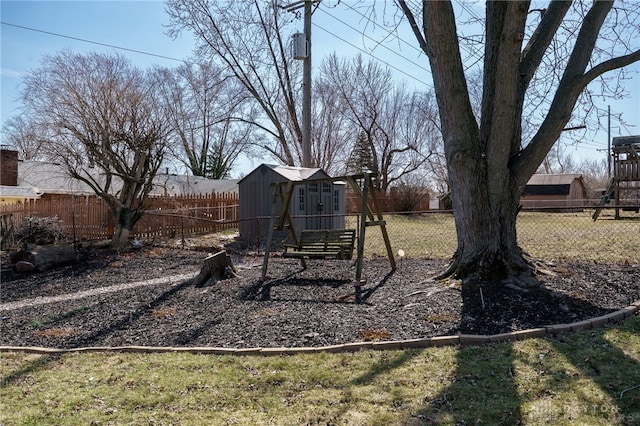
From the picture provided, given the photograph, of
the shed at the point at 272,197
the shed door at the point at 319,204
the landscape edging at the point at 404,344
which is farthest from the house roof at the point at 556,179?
the landscape edging at the point at 404,344

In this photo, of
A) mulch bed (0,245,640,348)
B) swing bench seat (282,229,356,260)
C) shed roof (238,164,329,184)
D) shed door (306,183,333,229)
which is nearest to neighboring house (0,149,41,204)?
shed roof (238,164,329,184)

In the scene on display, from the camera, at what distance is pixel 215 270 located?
7500 mm

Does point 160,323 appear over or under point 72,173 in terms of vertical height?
under

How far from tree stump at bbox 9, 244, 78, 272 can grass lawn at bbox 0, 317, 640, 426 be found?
5.96 metres

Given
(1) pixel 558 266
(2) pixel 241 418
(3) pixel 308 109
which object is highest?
(3) pixel 308 109

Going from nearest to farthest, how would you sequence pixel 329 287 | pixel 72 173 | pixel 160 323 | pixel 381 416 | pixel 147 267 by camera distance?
pixel 381 416, pixel 160 323, pixel 329 287, pixel 147 267, pixel 72 173

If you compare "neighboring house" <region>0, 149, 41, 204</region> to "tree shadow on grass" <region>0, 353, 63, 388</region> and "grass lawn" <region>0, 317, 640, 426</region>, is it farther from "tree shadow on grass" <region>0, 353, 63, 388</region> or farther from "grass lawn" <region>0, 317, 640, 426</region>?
"grass lawn" <region>0, 317, 640, 426</region>

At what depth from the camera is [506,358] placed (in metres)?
3.79

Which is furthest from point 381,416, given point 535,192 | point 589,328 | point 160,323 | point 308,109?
point 535,192

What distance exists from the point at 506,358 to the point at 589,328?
126 centimetres

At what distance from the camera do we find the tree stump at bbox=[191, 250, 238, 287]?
24.1 ft

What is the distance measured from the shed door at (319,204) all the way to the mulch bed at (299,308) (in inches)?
317

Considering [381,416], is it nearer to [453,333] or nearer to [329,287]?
[453,333]

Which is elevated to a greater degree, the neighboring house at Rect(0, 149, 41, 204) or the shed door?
the neighboring house at Rect(0, 149, 41, 204)
